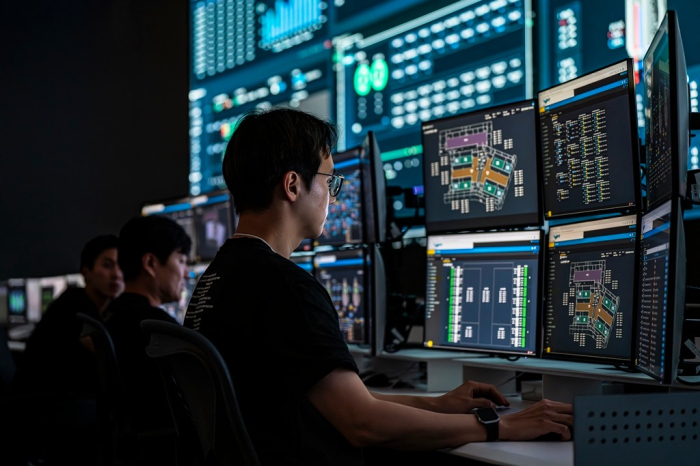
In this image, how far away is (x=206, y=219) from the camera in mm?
3855

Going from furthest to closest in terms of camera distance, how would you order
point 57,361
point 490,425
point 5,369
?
point 5,369 → point 57,361 → point 490,425

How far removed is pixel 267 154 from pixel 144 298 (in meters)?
1.30

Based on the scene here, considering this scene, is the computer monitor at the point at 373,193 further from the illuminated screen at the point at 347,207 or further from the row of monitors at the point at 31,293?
the row of monitors at the point at 31,293

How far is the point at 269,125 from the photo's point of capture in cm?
161

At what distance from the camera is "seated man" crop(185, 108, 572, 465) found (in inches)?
55.4

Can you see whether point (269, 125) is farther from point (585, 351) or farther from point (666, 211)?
point (585, 351)

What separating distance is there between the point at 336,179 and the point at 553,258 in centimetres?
78

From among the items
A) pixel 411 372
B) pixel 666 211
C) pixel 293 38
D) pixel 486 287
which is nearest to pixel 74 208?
pixel 293 38

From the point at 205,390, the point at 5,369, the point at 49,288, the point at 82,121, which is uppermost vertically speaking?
the point at 82,121

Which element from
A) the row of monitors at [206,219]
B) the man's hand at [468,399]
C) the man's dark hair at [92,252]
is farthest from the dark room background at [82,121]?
the man's hand at [468,399]

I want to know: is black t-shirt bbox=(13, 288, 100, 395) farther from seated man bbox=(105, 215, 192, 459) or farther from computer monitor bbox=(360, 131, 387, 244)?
computer monitor bbox=(360, 131, 387, 244)

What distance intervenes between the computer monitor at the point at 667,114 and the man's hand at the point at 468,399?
58 centimetres

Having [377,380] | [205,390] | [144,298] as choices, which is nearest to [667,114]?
[205,390]

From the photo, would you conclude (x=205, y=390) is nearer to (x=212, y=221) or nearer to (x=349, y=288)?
(x=349, y=288)
